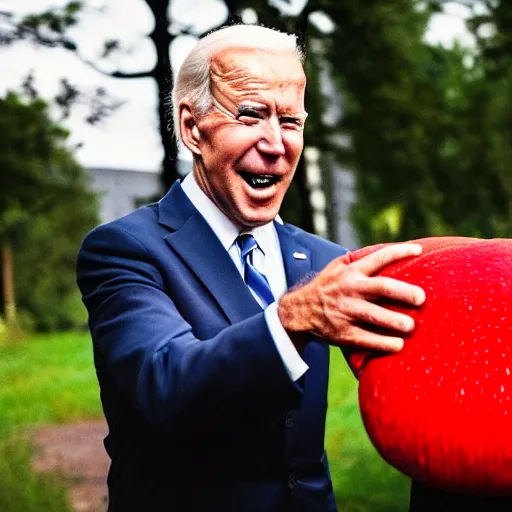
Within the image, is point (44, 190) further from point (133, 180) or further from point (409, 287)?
point (133, 180)

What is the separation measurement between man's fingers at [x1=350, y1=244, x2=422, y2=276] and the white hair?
54 cm

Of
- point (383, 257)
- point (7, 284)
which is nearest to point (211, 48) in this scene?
point (383, 257)

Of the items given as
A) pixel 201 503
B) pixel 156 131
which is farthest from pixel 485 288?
pixel 156 131

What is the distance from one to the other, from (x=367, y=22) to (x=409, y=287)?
13.0 ft

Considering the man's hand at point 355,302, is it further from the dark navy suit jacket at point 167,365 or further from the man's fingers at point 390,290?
the dark navy suit jacket at point 167,365

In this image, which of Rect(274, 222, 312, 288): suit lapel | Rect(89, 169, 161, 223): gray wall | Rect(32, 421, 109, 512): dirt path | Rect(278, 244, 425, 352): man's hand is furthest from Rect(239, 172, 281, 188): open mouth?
Rect(89, 169, 161, 223): gray wall

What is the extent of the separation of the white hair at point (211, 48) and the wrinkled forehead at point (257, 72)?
2 cm

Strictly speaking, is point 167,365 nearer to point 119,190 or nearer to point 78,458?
point 78,458

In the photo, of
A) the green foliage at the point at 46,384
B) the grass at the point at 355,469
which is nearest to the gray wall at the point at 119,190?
the green foliage at the point at 46,384

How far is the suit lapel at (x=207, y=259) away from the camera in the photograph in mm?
1698

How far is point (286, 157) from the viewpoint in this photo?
168 centimetres

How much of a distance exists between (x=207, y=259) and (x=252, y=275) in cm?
11

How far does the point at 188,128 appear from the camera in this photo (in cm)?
178

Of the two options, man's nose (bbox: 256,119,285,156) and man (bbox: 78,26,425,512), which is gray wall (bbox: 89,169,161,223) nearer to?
man (bbox: 78,26,425,512)
